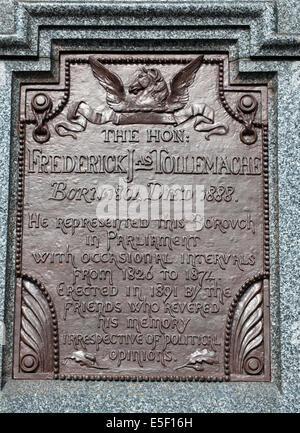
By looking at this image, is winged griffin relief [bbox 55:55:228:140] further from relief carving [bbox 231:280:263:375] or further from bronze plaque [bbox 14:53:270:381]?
relief carving [bbox 231:280:263:375]

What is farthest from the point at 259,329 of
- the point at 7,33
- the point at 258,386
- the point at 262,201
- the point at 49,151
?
the point at 7,33

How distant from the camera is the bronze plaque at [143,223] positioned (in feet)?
12.1

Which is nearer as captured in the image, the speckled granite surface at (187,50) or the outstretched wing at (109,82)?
the speckled granite surface at (187,50)

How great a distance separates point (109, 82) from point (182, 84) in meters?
0.47

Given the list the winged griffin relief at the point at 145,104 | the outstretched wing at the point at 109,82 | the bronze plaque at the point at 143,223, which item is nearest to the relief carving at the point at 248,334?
the bronze plaque at the point at 143,223

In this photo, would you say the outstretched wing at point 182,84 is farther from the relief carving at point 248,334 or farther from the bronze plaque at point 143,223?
the relief carving at point 248,334

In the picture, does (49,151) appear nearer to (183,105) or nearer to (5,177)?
(5,177)

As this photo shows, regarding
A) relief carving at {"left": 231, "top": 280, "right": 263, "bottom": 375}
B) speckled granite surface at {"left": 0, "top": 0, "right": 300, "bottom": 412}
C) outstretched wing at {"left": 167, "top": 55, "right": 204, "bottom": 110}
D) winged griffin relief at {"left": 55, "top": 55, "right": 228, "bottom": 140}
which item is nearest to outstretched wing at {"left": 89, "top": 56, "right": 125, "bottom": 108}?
winged griffin relief at {"left": 55, "top": 55, "right": 228, "bottom": 140}

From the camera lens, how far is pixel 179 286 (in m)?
3.74

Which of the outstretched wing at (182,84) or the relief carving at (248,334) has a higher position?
the outstretched wing at (182,84)

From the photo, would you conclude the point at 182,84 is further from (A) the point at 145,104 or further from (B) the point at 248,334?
(B) the point at 248,334

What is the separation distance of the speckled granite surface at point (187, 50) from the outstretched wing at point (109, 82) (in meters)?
0.13

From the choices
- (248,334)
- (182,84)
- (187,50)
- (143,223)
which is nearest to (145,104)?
(182,84)

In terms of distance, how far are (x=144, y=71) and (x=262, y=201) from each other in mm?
1124
